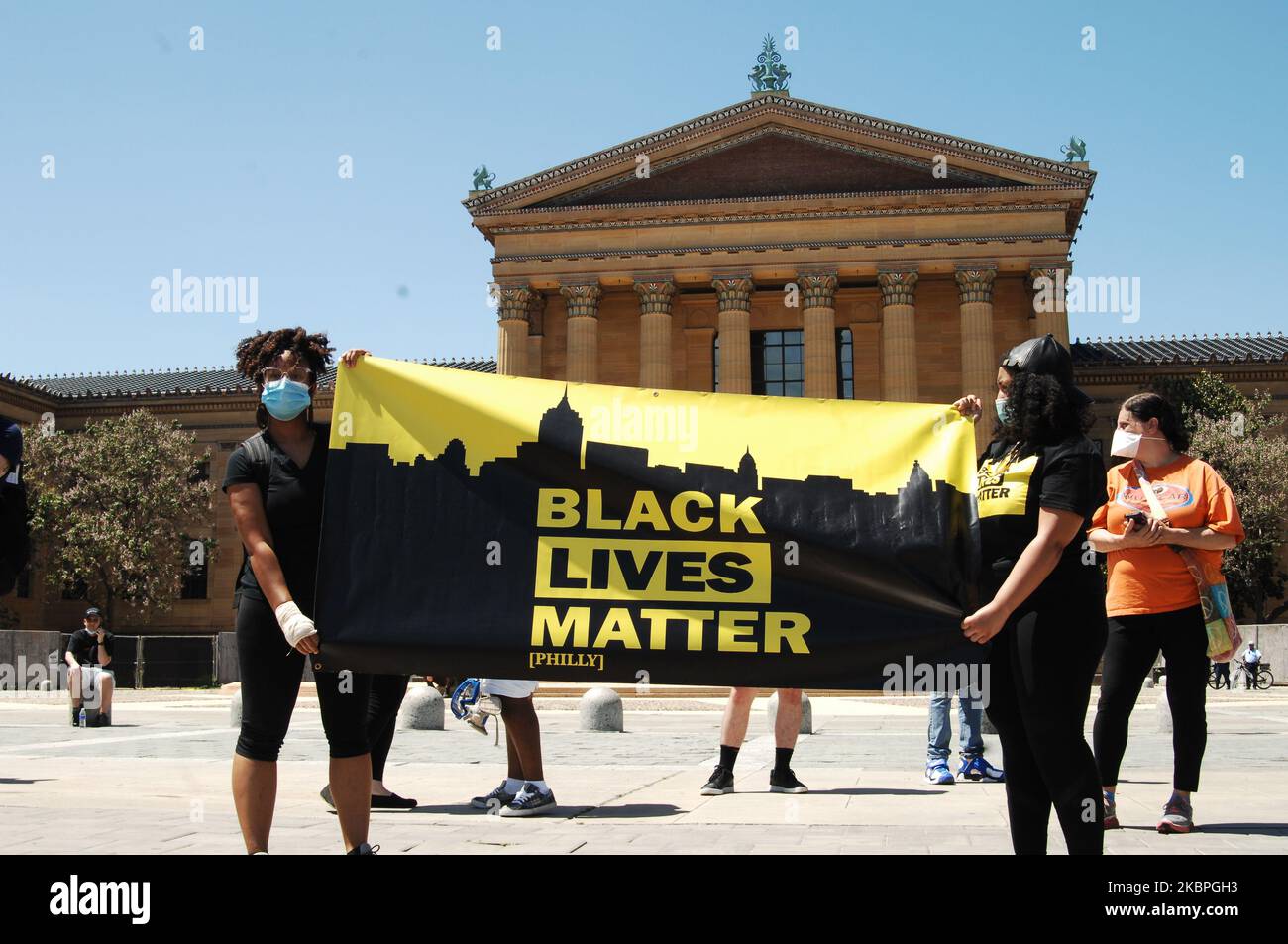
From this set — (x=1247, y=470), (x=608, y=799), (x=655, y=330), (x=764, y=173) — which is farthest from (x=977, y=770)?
(x=764, y=173)

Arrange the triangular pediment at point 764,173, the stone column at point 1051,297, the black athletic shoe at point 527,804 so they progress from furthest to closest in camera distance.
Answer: the triangular pediment at point 764,173, the stone column at point 1051,297, the black athletic shoe at point 527,804

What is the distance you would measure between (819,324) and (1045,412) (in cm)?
4654

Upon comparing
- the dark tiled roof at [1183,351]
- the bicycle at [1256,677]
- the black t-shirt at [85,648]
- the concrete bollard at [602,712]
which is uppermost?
the dark tiled roof at [1183,351]

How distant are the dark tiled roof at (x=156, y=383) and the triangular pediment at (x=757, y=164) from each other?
11105 millimetres

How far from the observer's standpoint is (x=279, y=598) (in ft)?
16.0

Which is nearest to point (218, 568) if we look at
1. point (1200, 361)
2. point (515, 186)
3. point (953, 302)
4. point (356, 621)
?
point (515, 186)

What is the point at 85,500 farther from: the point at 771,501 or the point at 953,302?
the point at 771,501

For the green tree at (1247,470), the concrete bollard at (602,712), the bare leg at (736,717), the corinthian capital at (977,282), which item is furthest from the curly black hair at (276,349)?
the corinthian capital at (977,282)

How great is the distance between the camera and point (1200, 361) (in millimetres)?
53312

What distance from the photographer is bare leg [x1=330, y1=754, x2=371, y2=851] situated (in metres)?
5.00

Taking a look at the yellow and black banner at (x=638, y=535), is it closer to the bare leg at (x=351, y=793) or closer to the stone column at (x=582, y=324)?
the bare leg at (x=351, y=793)

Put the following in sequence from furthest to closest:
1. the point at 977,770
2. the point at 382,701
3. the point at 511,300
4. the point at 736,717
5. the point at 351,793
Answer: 1. the point at 511,300
2. the point at 977,770
3. the point at 736,717
4. the point at 382,701
5. the point at 351,793

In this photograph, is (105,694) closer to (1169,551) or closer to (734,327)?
(1169,551)

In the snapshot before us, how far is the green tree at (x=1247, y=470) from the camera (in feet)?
147
